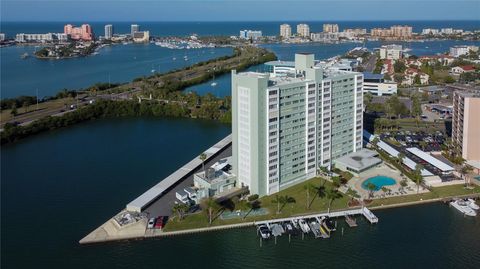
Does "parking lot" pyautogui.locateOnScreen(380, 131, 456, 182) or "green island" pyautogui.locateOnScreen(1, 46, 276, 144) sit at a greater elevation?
"green island" pyautogui.locateOnScreen(1, 46, 276, 144)

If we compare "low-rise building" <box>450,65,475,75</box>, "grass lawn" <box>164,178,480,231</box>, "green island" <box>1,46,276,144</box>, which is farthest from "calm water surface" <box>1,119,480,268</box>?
"low-rise building" <box>450,65,475,75</box>

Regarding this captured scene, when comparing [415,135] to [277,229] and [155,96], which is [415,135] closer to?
[277,229]

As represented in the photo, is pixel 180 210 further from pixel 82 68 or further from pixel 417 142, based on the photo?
pixel 82 68

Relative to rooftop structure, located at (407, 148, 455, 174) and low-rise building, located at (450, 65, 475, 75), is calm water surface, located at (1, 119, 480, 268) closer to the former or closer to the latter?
rooftop structure, located at (407, 148, 455, 174)

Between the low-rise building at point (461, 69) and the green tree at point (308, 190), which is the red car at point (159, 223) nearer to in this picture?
the green tree at point (308, 190)

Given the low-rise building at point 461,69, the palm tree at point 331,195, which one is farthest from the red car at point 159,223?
the low-rise building at point 461,69

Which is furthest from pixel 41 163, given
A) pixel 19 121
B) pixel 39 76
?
pixel 39 76


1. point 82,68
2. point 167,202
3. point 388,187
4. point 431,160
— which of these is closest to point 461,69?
point 431,160
